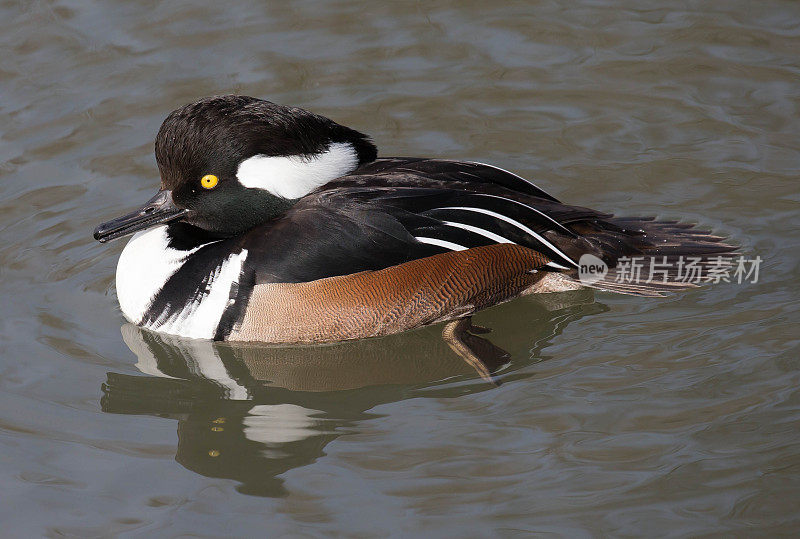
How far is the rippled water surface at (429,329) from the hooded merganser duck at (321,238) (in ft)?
0.79

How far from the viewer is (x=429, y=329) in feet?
21.8

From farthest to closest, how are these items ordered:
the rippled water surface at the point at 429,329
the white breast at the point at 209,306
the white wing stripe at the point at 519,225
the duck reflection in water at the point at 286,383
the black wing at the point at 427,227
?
1. the white wing stripe at the point at 519,225
2. the white breast at the point at 209,306
3. the black wing at the point at 427,227
4. the duck reflection in water at the point at 286,383
5. the rippled water surface at the point at 429,329

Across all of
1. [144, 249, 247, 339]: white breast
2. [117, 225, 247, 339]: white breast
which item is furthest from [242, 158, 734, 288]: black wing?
[117, 225, 247, 339]: white breast

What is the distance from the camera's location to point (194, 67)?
9.40m

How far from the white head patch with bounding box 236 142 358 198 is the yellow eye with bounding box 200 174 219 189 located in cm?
13

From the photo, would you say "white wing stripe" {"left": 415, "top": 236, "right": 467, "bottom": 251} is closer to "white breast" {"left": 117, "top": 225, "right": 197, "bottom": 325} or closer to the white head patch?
the white head patch

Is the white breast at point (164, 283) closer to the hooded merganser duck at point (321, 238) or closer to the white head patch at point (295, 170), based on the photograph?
the hooded merganser duck at point (321, 238)

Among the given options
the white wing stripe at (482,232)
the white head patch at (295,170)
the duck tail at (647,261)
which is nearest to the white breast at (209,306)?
the white head patch at (295,170)

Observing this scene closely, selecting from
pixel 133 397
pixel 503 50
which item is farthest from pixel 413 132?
pixel 133 397

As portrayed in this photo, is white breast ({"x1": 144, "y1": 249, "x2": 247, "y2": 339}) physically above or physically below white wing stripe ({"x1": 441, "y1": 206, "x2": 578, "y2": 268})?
below

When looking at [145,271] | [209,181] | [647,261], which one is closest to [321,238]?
[209,181]

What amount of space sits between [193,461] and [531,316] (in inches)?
91.7

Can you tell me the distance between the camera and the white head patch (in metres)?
6.26

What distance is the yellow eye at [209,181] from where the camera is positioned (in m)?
6.28
